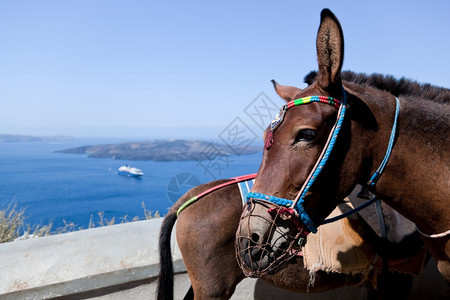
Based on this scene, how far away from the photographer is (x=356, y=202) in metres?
2.13

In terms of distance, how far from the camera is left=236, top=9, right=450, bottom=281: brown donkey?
1.24 metres

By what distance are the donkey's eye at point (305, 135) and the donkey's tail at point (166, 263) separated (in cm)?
148

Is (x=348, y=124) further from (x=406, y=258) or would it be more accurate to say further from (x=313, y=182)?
(x=406, y=258)

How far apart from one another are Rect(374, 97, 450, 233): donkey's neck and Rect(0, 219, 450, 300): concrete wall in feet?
6.24

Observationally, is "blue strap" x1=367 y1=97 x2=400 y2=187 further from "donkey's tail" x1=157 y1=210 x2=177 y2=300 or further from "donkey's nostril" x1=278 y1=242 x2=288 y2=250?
"donkey's tail" x1=157 y1=210 x2=177 y2=300

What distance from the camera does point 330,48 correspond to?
4.02 feet

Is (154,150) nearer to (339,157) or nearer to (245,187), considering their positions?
(245,187)

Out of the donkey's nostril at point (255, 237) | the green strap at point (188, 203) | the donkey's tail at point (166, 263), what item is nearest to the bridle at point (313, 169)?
the donkey's nostril at point (255, 237)

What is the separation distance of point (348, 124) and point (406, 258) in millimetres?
1393

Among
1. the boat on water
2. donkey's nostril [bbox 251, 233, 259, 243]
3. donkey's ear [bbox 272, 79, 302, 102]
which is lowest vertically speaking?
the boat on water

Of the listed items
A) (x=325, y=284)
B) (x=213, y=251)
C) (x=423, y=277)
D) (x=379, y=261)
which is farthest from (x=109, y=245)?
(x=423, y=277)

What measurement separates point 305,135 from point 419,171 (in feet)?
1.93

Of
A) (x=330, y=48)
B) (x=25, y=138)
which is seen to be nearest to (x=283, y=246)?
(x=330, y=48)

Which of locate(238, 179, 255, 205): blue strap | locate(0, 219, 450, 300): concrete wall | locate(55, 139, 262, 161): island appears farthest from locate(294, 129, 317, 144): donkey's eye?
locate(55, 139, 262, 161): island
